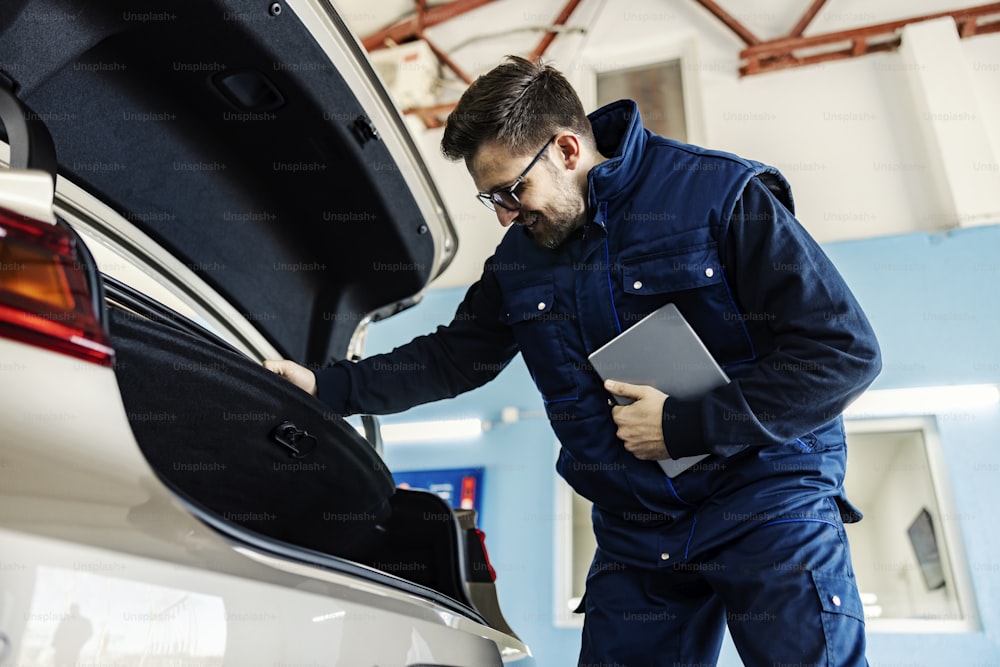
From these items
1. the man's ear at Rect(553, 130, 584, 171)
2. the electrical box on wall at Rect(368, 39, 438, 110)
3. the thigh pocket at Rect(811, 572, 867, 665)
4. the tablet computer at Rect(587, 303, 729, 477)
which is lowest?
the thigh pocket at Rect(811, 572, 867, 665)

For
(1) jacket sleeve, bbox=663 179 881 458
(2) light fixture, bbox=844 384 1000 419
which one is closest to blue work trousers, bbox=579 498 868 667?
(1) jacket sleeve, bbox=663 179 881 458

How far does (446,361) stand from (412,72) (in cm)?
528

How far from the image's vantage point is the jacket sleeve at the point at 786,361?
3.92ft

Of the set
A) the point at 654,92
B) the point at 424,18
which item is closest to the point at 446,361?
the point at 654,92

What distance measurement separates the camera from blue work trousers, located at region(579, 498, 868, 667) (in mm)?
1158

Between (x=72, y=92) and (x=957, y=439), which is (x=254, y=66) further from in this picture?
(x=957, y=439)

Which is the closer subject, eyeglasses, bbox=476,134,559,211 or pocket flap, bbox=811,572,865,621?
pocket flap, bbox=811,572,865,621

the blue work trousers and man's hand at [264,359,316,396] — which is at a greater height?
man's hand at [264,359,316,396]

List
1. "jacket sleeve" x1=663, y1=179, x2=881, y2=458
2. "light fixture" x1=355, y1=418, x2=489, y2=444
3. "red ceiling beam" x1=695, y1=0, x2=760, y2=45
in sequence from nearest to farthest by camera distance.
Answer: "jacket sleeve" x1=663, y1=179, x2=881, y2=458 → "light fixture" x1=355, y1=418, x2=489, y2=444 → "red ceiling beam" x1=695, y1=0, x2=760, y2=45

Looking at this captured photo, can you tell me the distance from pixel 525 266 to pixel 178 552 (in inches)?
42.3

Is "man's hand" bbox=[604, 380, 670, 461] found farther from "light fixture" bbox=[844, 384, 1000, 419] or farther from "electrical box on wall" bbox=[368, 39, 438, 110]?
"electrical box on wall" bbox=[368, 39, 438, 110]

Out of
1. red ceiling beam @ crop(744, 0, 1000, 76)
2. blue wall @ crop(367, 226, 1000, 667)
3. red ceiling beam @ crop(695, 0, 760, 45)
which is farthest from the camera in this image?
red ceiling beam @ crop(695, 0, 760, 45)

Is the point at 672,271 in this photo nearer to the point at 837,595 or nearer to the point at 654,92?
the point at 837,595

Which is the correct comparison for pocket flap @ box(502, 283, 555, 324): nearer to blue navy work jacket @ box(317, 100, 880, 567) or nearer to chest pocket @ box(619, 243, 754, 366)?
blue navy work jacket @ box(317, 100, 880, 567)
